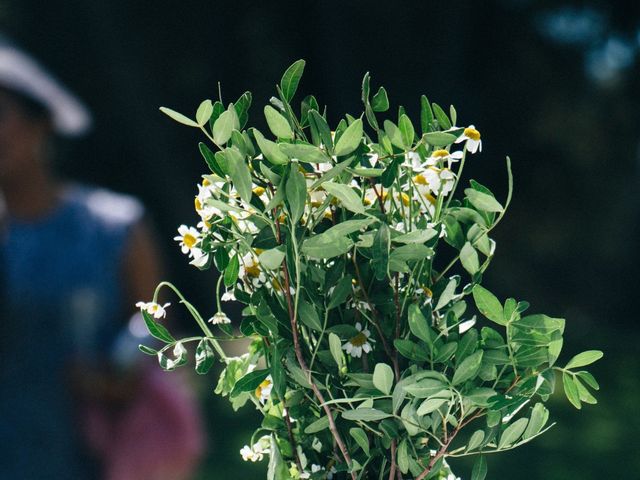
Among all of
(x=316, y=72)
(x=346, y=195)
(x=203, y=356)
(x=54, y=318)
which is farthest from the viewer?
(x=316, y=72)

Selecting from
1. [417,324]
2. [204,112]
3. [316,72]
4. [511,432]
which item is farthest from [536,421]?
[316,72]

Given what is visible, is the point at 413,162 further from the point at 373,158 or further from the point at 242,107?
the point at 242,107

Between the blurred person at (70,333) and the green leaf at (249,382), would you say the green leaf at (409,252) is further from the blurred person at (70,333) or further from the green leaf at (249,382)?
the blurred person at (70,333)

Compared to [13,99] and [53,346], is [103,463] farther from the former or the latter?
[13,99]

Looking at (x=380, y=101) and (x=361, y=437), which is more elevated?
(x=380, y=101)

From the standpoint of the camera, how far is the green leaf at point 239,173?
0.63 meters

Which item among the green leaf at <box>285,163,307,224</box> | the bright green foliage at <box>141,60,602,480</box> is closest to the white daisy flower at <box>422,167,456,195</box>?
the bright green foliage at <box>141,60,602,480</box>

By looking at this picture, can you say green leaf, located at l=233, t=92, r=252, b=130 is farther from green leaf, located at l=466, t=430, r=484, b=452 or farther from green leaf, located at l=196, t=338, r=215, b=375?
green leaf, located at l=466, t=430, r=484, b=452

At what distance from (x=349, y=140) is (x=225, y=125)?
0.10m

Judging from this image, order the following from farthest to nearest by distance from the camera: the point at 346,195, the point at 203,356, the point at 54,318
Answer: the point at 54,318 < the point at 203,356 < the point at 346,195

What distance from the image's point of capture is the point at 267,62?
413cm

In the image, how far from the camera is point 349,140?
0.63 m

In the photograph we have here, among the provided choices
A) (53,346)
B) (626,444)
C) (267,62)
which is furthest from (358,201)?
(267,62)

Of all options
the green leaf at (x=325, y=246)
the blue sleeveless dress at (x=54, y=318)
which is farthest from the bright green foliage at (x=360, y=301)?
the blue sleeveless dress at (x=54, y=318)
